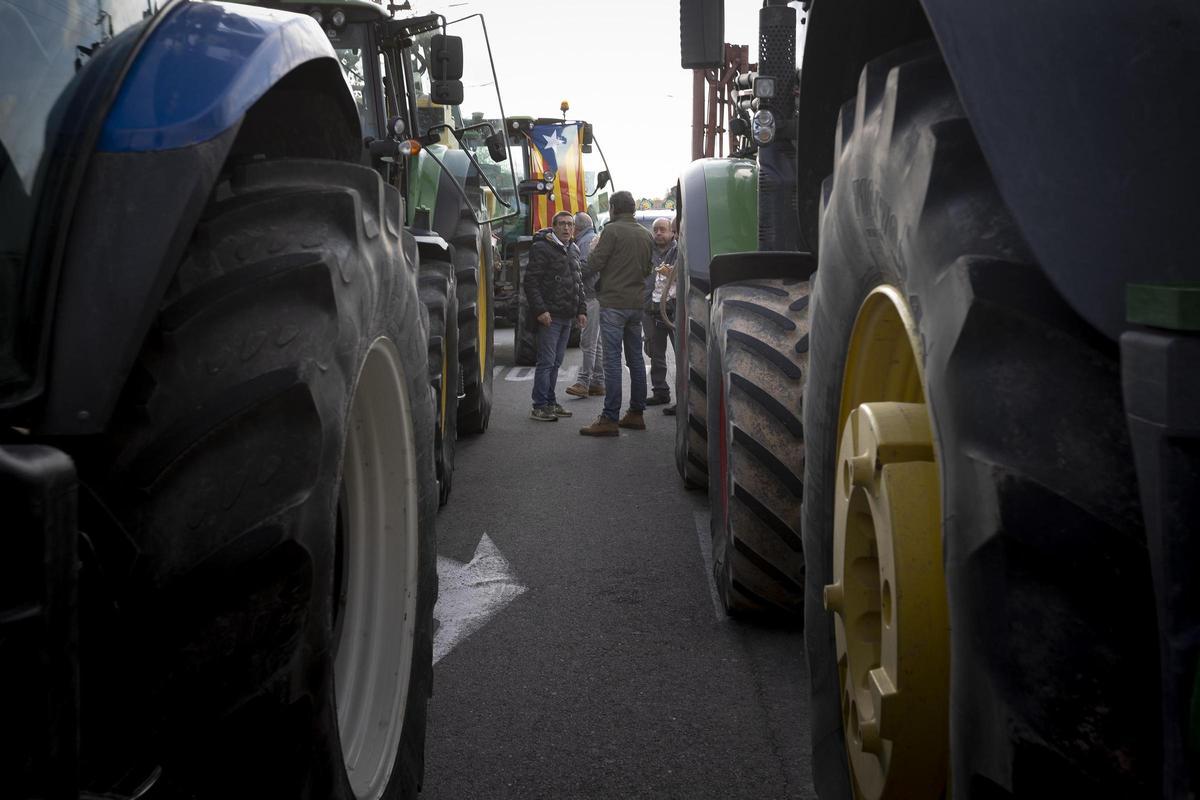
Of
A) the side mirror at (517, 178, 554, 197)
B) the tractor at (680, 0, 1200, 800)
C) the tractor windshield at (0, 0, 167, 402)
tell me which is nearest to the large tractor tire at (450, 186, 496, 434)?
the side mirror at (517, 178, 554, 197)

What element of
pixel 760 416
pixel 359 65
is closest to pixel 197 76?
pixel 760 416

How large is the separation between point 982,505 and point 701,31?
2551 mm

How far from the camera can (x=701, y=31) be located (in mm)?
3543

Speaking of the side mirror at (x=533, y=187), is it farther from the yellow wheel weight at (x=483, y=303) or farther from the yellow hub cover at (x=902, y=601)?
the yellow hub cover at (x=902, y=601)

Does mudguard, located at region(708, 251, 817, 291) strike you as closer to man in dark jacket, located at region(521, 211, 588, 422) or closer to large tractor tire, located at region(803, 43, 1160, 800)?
large tractor tire, located at region(803, 43, 1160, 800)

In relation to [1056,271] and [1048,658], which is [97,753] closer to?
[1048,658]

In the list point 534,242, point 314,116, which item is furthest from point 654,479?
point 314,116

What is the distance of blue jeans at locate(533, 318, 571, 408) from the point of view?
9.49m

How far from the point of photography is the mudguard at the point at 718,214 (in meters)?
5.56

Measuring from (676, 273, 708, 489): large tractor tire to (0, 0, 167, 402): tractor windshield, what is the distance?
368cm

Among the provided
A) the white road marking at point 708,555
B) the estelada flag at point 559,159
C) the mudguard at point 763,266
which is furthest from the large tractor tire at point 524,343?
the mudguard at point 763,266

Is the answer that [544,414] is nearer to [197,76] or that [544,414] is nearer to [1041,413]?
[197,76]

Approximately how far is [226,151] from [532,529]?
4135mm

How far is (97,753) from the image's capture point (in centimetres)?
163
